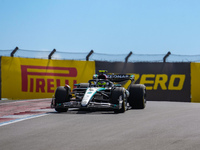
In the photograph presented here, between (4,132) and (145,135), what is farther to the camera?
(4,132)

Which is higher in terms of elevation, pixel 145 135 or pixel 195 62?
pixel 195 62

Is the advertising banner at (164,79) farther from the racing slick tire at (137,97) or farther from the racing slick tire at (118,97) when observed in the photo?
the racing slick tire at (118,97)

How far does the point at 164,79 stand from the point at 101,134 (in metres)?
12.8

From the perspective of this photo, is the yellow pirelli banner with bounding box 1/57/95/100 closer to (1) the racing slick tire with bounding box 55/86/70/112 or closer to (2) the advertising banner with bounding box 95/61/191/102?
(2) the advertising banner with bounding box 95/61/191/102

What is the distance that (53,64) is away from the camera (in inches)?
781

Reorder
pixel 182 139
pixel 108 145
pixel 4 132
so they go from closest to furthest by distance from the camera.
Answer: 1. pixel 108 145
2. pixel 182 139
3. pixel 4 132

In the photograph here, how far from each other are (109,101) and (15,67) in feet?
27.7

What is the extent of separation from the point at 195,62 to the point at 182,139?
13269 mm

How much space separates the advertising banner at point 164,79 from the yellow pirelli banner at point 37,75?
2.35 m

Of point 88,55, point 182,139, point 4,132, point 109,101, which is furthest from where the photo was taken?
point 88,55

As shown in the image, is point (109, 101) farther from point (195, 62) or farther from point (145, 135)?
point (195, 62)

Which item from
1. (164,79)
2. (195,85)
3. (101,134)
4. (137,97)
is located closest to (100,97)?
(137,97)

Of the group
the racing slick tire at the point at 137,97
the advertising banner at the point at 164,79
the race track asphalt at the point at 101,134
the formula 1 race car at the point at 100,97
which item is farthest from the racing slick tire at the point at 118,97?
the advertising banner at the point at 164,79

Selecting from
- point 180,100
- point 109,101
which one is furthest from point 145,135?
point 180,100
